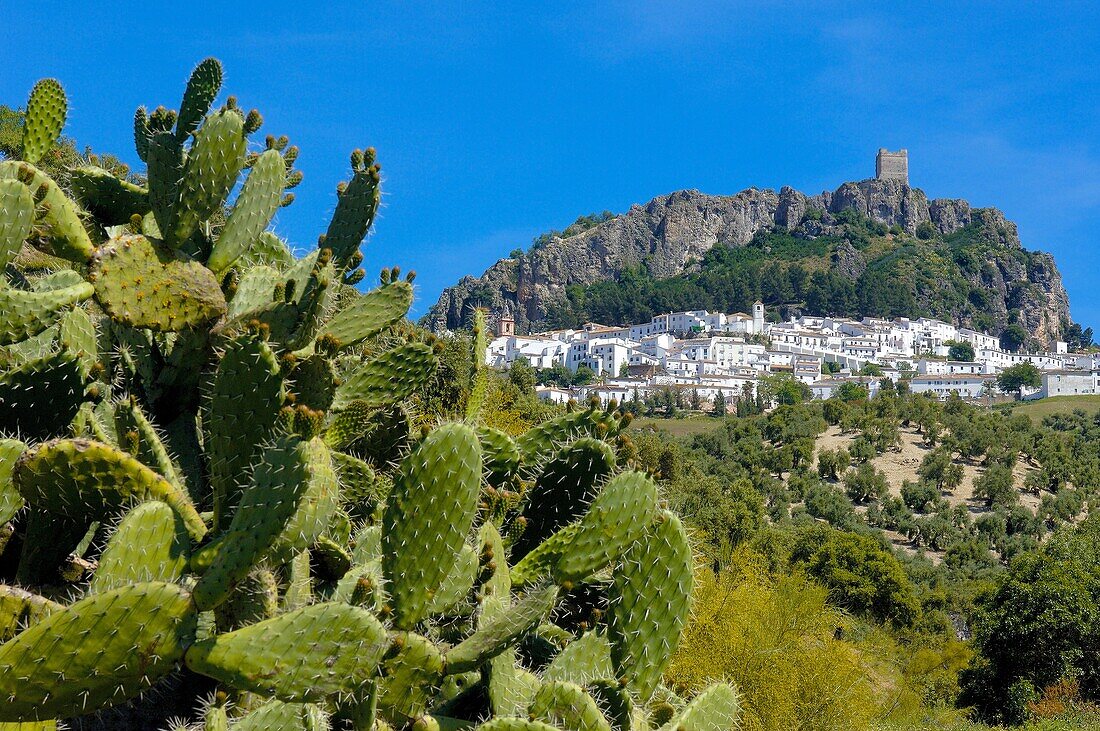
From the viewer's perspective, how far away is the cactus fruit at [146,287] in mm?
2441

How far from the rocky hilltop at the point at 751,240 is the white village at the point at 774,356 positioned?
11.6 m

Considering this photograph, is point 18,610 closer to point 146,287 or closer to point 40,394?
point 40,394

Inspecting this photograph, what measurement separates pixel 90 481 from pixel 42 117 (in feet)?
7.62

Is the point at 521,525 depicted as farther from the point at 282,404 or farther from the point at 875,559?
the point at 875,559

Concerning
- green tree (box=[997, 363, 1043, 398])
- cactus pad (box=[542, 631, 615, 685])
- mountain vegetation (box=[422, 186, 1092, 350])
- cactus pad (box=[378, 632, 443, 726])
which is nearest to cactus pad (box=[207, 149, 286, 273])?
cactus pad (box=[378, 632, 443, 726])

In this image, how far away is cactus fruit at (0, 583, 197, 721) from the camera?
66.0 inches

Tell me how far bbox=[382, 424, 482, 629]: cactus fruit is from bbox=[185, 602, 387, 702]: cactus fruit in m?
0.24

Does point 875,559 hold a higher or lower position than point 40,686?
lower

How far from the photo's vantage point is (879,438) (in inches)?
1663

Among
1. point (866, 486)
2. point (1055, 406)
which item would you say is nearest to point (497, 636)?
point (866, 486)

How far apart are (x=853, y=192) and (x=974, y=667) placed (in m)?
115

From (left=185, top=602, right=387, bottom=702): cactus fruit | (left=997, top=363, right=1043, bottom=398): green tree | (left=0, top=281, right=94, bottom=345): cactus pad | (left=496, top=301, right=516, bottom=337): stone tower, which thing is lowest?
(left=185, top=602, right=387, bottom=702): cactus fruit

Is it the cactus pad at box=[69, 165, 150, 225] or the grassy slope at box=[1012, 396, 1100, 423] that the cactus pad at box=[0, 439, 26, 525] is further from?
the grassy slope at box=[1012, 396, 1100, 423]

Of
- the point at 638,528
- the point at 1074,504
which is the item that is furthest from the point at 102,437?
the point at 1074,504
